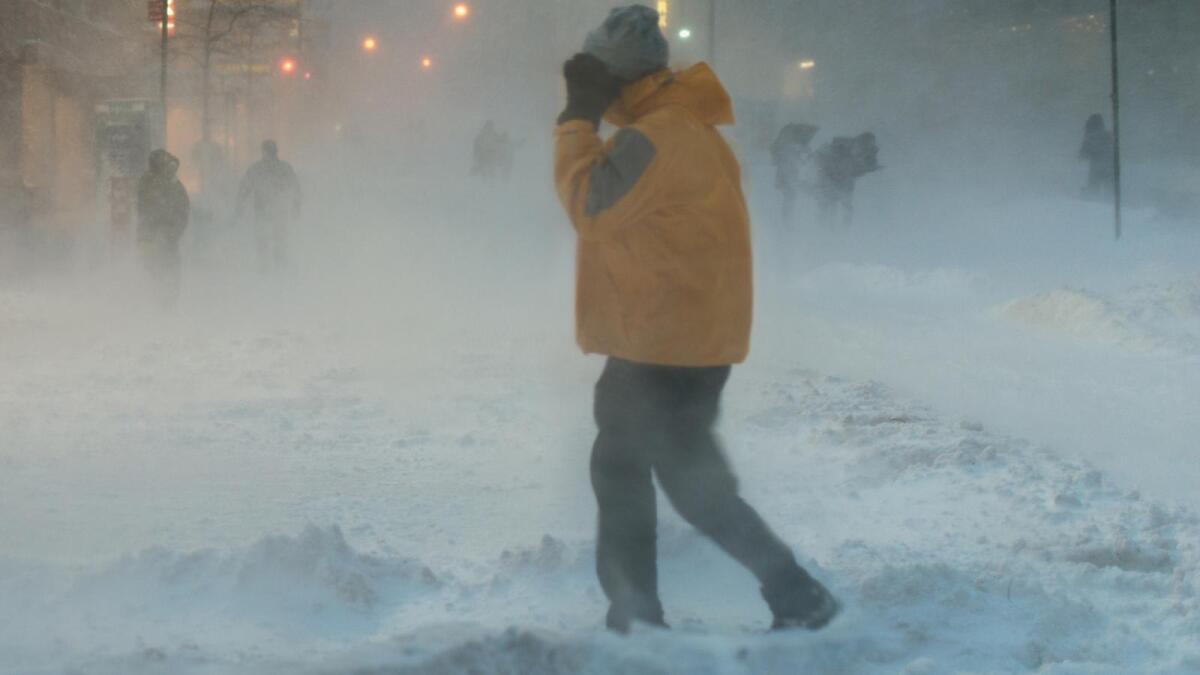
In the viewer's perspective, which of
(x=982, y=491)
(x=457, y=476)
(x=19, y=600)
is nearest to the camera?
(x=19, y=600)

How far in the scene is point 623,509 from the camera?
294 centimetres

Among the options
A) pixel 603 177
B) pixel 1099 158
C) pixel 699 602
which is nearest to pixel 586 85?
pixel 603 177

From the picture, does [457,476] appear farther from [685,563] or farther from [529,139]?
[529,139]

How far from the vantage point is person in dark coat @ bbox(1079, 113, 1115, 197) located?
23766mm

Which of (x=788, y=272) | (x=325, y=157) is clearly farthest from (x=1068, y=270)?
(x=325, y=157)

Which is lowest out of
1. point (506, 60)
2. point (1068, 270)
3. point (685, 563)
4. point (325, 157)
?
point (685, 563)

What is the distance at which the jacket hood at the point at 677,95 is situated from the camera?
284 cm

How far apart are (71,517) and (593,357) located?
4.84m

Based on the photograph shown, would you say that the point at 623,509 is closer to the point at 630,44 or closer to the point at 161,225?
the point at 630,44

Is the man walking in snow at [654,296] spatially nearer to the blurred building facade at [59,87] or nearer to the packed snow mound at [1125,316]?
the packed snow mound at [1125,316]

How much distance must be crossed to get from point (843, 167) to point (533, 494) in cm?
1683

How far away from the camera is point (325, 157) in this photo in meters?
40.5

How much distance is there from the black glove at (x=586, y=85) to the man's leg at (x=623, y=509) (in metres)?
0.62

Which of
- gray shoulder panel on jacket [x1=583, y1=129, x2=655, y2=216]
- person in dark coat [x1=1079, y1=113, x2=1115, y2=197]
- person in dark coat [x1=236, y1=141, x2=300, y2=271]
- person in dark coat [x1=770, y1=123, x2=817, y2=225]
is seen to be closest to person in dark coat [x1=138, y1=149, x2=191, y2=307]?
person in dark coat [x1=236, y1=141, x2=300, y2=271]
